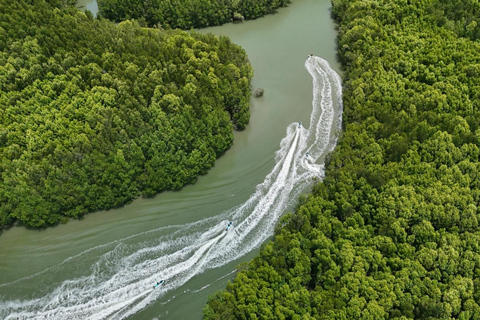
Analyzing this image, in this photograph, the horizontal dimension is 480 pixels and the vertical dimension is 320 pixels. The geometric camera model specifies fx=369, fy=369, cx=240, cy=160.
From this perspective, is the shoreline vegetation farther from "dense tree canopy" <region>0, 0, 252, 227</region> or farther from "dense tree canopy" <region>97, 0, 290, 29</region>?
"dense tree canopy" <region>97, 0, 290, 29</region>

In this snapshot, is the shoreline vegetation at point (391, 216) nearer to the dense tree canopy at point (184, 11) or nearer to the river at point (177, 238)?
the river at point (177, 238)

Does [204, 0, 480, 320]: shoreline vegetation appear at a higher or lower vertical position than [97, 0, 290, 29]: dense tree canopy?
lower

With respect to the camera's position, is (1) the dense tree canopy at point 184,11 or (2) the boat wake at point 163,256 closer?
(2) the boat wake at point 163,256

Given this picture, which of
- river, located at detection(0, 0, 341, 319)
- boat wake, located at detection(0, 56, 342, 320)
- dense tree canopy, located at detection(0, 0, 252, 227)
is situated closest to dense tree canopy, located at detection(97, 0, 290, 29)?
dense tree canopy, located at detection(0, 0, 252, 227)

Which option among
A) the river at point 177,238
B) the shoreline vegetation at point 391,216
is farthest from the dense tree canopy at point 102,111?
the shoreline vegetation at point 391,216

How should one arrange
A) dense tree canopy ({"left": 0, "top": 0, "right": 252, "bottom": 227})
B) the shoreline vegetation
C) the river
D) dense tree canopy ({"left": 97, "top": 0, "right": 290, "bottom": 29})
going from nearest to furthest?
1. the shoreline vegetation
2. the river
3. dense tree canopy ({"left": 0, "top": 0, "right": 252, "bottom": 227})
4. dense tree canopy ({"left": 97, "top": 0, "right": 290, "bottom": 29})

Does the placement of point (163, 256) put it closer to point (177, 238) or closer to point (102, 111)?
point (177, 238)
